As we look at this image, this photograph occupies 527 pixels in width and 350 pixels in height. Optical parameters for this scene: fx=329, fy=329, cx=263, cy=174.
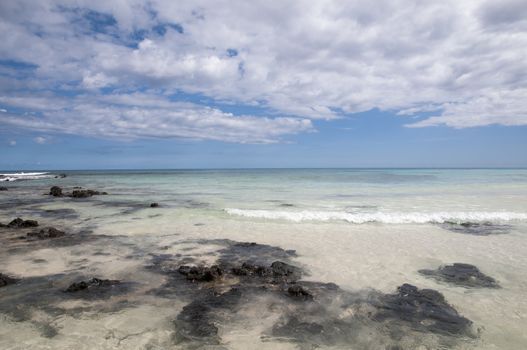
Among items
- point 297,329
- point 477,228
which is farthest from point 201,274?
point 477,228

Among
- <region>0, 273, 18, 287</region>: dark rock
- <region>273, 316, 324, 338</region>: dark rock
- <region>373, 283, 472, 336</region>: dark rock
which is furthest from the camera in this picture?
<region>0, 273, 18, 287</region>: dark rock

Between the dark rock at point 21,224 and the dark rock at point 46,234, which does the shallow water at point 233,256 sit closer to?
the dark rock at point 46,234

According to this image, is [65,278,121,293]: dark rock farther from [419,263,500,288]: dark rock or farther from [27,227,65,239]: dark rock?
[419,263,500,288]: dark rock

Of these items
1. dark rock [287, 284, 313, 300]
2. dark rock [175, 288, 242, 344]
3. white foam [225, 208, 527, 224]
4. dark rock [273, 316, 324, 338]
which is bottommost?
dark rock [273, 316, 324, 338]

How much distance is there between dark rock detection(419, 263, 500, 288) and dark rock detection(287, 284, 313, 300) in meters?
3.38

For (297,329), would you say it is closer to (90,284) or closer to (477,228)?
(90,284)

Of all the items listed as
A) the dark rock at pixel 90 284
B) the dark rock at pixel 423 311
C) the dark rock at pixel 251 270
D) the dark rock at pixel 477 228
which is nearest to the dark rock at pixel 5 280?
the dark rock at pixel 90 284

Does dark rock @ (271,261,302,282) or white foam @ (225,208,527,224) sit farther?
white foam @ (225,208,527,224)

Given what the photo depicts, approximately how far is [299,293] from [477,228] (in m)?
10.3

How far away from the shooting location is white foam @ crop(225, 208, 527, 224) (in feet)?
48.8

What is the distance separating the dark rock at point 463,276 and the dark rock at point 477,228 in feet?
15.5

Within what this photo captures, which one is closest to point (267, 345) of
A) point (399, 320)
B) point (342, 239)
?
point (399, 320)

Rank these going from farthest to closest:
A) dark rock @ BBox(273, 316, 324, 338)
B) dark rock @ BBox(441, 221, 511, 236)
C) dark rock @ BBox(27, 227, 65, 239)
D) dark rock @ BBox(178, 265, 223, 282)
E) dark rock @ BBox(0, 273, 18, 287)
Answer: dark rock @ BBox(441, 221, 511, 236) → dark rock @ BBox(27, 227, 65, 239) → dark rock @ BBox(178, 265, 223, 282) → dark rock @ BBox(0, 273, 18, 287) → dark rock @ BBox(273, 316, 324, 338)

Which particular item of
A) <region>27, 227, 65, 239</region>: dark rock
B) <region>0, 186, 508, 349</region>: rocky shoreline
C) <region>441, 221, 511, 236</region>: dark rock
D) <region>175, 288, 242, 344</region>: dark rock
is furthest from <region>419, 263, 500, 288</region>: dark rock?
<region>27, 227, 65, 239</region>: dark rock
